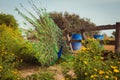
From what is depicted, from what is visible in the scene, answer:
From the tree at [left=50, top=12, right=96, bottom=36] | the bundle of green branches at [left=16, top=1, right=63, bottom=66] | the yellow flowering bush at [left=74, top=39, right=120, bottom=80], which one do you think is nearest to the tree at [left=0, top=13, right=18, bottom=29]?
the bundle of green branches at [left=16, top=1, right=63, bottom=66]

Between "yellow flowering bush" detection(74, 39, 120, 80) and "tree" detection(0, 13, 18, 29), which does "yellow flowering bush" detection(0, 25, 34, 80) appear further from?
"tree" detection(0, 13, 18, 29)

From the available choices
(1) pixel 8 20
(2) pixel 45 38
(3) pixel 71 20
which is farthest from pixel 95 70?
(3) pixel 71 20

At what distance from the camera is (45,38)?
984 cm

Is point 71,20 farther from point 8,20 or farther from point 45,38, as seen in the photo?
point 45,38

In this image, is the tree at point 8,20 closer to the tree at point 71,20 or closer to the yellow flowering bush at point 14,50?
the yellow flowering bush at point 14,50

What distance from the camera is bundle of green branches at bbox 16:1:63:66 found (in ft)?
31.3

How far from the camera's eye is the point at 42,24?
9.88 metres

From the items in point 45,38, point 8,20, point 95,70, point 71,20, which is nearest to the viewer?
point 95,70

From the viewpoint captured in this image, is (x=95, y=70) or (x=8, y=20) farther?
(x=8, y=20)

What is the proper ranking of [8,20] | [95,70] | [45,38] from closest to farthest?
[95,70] → [45,38] → [8,20]

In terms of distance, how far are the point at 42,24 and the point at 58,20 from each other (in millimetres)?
22869

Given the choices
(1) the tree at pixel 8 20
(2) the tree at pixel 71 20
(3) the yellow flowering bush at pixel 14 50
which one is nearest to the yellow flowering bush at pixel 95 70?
(3) the yellow flowering bush at pixel 14 50

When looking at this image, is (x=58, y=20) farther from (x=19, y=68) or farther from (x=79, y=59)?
(x=79, y=59)

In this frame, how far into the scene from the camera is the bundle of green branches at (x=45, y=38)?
9.53m
